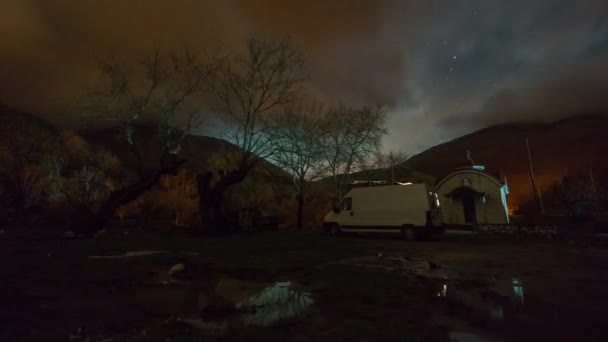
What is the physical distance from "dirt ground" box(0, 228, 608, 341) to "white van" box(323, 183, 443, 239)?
6698mm

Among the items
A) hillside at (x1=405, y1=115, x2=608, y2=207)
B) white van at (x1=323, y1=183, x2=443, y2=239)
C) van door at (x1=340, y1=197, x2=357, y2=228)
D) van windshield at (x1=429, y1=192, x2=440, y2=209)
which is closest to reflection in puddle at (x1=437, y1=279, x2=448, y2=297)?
white van at (x1=323, y1=183, x2=443, y2=239)

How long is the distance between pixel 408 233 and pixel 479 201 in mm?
20015

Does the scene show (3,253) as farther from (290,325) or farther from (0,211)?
(0,211)

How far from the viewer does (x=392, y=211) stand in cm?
1728

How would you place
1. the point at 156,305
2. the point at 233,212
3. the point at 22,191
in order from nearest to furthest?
1. the point at 156,305
2. the point at 233,212
3. the point at 22,191

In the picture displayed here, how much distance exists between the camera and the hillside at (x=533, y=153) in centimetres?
7200

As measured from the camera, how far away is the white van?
16344 millimetres

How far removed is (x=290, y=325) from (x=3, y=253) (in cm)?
1281

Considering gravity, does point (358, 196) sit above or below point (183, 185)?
below

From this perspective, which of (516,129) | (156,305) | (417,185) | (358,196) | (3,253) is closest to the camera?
(156,305)

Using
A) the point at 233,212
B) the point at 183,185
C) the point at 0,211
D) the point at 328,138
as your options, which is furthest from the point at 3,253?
the point at 183,185

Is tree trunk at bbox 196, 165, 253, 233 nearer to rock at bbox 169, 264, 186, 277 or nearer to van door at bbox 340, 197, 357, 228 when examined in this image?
van door at bbox 340, 197, 357, 228

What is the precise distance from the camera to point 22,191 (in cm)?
3012

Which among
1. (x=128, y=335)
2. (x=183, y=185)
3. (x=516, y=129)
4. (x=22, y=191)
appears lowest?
(x=128, y=335)
